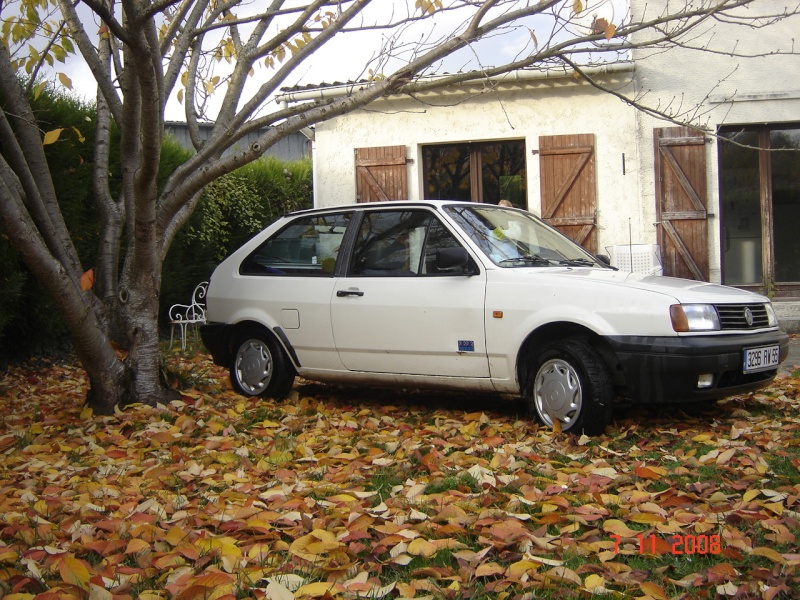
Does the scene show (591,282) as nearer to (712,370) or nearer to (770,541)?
(712,370)

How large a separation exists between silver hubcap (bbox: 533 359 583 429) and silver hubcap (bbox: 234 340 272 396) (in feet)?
7.79

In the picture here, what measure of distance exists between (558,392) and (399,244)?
1.71 metres

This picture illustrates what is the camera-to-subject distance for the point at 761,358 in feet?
17.6

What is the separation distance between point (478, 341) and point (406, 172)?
27.1 feet

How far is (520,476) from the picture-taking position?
4355mm

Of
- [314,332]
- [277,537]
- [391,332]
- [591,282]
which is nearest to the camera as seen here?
[277,537]

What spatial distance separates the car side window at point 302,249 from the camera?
6777mm

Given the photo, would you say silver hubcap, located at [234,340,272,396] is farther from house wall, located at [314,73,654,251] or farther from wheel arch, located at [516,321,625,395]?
house wall, located at [314,73,654,251]

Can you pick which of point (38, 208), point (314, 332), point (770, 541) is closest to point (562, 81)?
point (314, 332)

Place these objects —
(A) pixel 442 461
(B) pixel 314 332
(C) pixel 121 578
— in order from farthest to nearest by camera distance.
Result: (B) pixel 314 332
(A) pixel 442 461
(C) pixel 121 578

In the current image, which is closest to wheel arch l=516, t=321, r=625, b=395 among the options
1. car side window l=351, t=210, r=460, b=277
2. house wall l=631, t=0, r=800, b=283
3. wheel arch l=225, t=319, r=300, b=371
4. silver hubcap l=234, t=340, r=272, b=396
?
car side window l=351, t=210, r=460, b=277

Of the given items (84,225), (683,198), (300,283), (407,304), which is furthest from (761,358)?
(683,198)

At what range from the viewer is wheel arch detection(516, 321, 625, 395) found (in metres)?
5.28

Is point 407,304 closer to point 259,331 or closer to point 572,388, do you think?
point 572,388
